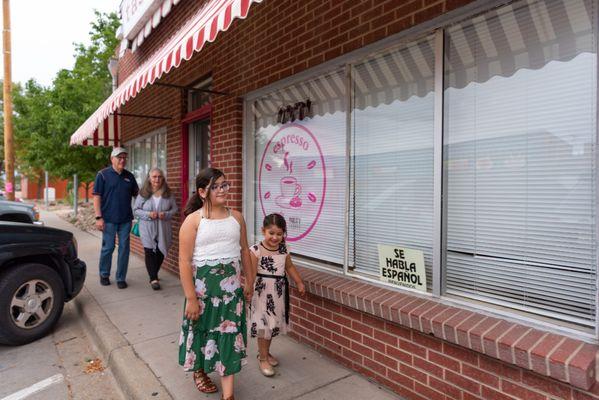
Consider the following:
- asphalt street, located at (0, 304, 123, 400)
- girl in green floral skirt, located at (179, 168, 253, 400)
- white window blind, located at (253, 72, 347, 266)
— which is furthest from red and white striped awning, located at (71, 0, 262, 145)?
asphalt street, located at (0, 304, 123, 400)

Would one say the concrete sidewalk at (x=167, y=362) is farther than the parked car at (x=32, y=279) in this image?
No

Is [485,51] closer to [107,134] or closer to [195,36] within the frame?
[195,36]

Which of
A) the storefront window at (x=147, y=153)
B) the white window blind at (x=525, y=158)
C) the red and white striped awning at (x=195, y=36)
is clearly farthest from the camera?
the storefront window at (x=147, y=153)

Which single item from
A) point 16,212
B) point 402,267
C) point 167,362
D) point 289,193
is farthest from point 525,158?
point 16,212

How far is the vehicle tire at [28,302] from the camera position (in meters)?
Result: 3.71

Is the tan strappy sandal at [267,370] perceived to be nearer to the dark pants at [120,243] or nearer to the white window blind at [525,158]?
the white window blind at [525,158]

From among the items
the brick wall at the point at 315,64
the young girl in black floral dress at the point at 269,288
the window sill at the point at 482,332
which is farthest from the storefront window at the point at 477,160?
the young girl in black floral dress at the point at 269,288

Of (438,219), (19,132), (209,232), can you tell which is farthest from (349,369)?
(19,132)

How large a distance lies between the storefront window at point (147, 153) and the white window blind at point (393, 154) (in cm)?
448

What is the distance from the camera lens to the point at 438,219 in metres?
2.63

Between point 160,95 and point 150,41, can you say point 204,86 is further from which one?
point 150,41

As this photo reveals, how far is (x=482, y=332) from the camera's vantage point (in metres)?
2.18

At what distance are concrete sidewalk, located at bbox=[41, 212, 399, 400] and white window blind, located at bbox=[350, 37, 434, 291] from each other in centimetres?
84

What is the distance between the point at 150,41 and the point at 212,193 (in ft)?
18.4
